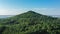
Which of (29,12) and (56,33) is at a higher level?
(29,12)

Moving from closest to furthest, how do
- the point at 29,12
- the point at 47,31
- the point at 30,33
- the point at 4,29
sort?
the point at 30,33 < the point at 47,31 < the point at 4,29 < the point at 29,12

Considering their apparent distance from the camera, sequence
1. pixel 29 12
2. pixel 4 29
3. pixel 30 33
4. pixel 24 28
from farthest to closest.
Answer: pixel 29 12, pixel 24 28, pixel 4 29, pixel 30 33

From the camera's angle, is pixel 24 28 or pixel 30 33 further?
pixel 24 28

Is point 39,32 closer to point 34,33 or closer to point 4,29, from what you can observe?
point 34,33

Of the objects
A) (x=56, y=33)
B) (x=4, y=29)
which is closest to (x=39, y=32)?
(x=56, y=33)

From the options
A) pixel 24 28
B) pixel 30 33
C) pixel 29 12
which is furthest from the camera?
pixel 29 12

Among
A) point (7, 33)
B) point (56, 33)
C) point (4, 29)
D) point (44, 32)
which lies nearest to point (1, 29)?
point (4, 29)

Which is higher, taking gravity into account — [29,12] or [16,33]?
[29,12]

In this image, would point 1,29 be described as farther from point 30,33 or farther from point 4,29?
point 30,33

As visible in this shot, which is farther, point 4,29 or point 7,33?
point 4,29
